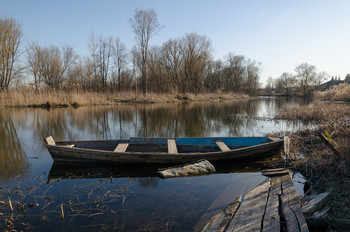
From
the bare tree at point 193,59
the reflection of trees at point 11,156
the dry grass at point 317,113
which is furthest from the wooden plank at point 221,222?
the bare tree at point 193,59

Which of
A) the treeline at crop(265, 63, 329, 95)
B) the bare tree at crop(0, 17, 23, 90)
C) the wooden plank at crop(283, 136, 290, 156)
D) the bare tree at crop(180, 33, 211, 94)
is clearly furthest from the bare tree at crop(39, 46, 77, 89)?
the treeline at crop(265, 63, 329, 95)

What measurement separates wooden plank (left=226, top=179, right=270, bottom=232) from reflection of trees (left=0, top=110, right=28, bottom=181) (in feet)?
17.0

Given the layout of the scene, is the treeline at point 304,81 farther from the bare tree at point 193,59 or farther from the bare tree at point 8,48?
the bare tree at point 8,48

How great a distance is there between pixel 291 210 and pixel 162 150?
4270 mm

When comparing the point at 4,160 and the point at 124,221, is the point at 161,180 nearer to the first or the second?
the point at 124,221

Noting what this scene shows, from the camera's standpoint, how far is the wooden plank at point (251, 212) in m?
2.69

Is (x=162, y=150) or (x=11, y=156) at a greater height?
(x=162, y=150)

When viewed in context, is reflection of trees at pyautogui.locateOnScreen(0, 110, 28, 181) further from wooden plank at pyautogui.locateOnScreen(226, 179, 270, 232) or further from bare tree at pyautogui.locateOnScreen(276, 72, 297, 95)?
bare tree at pyautogui.locateOnScreen(276, 72, 297, 95)

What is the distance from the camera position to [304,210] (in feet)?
10.0

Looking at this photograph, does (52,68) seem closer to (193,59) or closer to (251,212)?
(193,59)

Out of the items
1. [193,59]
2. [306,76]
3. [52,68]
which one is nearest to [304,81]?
[306,76]

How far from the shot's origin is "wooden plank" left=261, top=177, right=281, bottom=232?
262 cm

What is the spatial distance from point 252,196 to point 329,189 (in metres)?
1.42

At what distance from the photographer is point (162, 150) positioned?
6777mm
